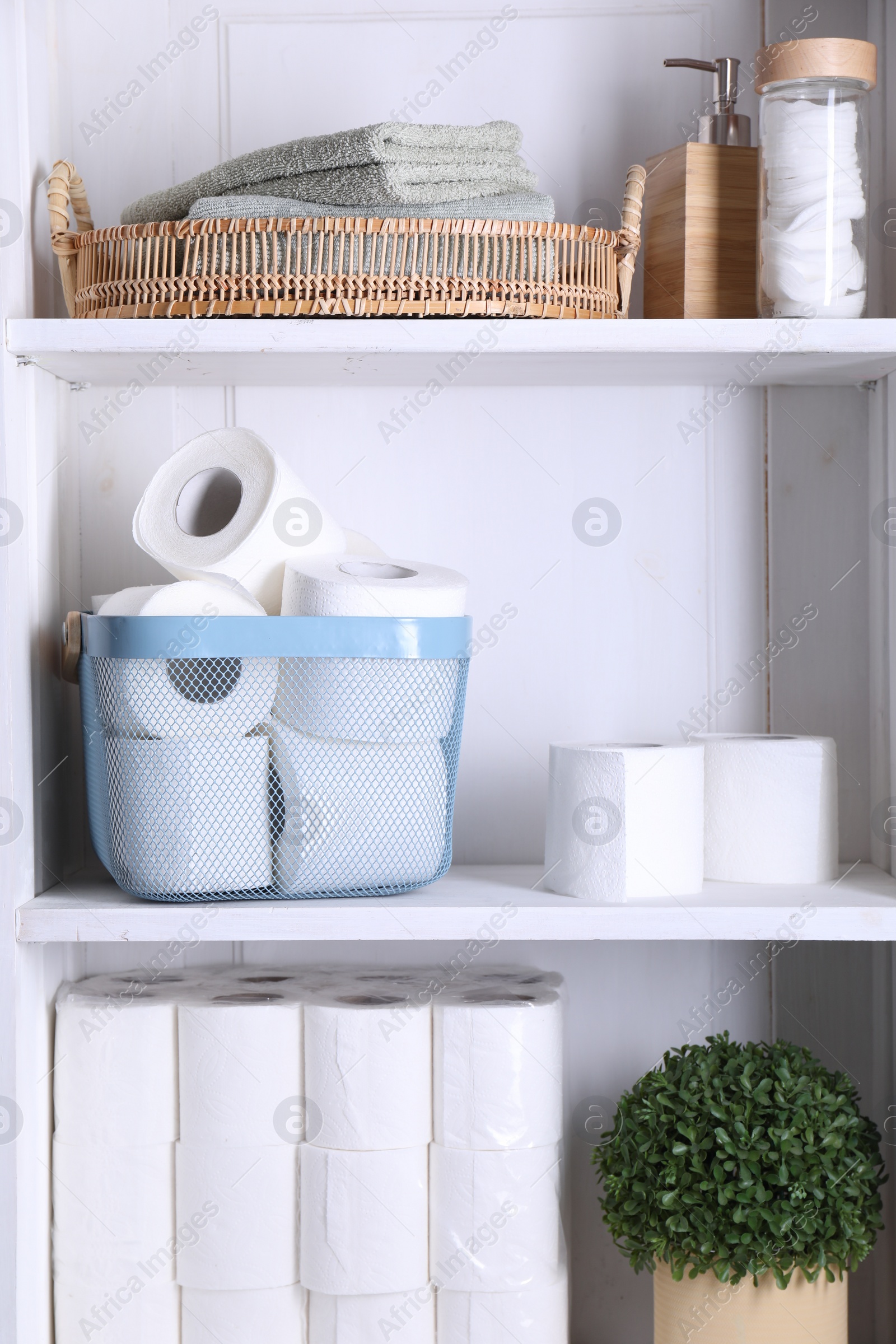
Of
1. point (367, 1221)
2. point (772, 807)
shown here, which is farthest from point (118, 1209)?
point (772, 807)

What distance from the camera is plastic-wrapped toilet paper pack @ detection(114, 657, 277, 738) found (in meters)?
0.77

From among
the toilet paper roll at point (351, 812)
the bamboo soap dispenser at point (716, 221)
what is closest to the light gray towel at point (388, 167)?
the bamboo soap dispenser at point (716, 221)

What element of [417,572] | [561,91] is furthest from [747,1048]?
[561,91]

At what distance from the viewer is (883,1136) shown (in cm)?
95

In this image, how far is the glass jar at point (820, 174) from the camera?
31.2 inches

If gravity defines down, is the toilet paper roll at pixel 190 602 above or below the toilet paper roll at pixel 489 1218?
above

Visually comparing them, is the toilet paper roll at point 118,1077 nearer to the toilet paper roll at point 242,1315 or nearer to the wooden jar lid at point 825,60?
the toilet paper roll at point 242,1315

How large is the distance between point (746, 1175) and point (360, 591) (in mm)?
456

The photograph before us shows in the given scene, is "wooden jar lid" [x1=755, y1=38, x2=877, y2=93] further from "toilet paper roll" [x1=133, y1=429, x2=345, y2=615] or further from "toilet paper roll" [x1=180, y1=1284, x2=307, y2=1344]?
"toilet paper roll" [x1=180, y1=1284, x2=307, y2=1344]

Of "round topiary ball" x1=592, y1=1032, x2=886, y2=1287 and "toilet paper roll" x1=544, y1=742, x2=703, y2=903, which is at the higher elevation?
"toilet paper roll" x1=544, y1=742, x2=703, y2=903

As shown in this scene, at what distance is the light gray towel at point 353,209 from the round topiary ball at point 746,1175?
0.60 meters

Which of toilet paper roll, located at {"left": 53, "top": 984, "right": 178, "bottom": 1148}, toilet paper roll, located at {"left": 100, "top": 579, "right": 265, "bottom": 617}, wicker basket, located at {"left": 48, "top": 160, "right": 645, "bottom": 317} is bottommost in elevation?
toilet paper roll, located at {"left": 53, "top": 984, "right": 178, "bottom": 1148}

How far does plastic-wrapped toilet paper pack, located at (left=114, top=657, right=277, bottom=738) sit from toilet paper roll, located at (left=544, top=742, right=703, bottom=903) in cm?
22

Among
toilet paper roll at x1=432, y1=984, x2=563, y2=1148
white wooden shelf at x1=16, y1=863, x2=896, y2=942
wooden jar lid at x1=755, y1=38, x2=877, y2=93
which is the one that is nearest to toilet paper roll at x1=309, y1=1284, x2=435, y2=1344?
toilet paper roll at x1=432, y1=984, x2=563, y2=1148
